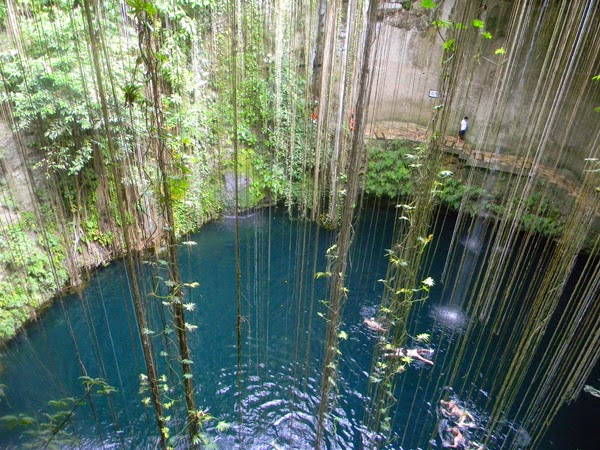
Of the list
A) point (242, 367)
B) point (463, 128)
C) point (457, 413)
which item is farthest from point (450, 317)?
point (463, 128)

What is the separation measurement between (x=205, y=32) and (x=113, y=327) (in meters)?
5.90

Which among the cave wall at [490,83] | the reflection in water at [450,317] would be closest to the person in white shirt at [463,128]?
the cave wall at [490,83]

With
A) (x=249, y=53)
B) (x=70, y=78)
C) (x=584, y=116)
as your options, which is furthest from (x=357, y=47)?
(x=584, y=116)

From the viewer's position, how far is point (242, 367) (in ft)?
17.2

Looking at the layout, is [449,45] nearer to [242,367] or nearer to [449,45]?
[449,45]

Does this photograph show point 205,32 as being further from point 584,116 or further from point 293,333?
point 584,116

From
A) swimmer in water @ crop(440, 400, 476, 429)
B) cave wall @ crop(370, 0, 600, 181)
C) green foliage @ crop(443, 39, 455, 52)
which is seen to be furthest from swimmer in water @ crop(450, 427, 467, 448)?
cave wall @ crop(370, 0, 600, 181)

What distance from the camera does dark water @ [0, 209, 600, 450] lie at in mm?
4168

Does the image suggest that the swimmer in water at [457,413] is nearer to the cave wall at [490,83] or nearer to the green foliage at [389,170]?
the cave wall at [490,83]

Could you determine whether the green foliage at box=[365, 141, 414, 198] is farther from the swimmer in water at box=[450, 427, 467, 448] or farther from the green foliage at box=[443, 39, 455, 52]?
the green foliage at box=[443, 39, 455, 52]

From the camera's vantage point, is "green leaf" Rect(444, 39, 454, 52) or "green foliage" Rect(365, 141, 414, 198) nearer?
"green leaf" Rect(444, 39, 454, 52)

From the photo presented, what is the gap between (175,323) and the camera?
2.32 metres

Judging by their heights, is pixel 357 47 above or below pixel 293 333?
above

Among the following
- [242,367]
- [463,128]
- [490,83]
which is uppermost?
[490,83]
